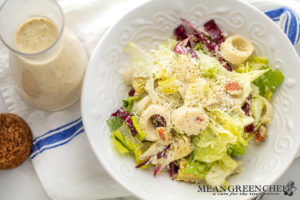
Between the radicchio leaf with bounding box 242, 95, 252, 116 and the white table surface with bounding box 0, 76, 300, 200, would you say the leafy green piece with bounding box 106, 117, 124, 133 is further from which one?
the radicchio leaf with bounding box 242, 95, 252, 116

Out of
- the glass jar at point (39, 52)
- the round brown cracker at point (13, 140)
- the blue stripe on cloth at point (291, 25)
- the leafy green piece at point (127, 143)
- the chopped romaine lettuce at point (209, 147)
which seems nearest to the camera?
the glass jar at point (39, 52)

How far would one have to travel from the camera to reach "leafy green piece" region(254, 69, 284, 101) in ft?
7.78

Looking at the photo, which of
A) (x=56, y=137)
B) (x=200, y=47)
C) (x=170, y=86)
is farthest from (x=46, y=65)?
(x=200, y=47)

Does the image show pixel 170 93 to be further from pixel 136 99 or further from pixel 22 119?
pixel 22 119

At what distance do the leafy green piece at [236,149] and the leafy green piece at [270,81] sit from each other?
458 millimetres

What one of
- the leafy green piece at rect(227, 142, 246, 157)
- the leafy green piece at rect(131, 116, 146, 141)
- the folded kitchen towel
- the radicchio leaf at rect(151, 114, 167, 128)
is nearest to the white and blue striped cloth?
the folded kitchen towel

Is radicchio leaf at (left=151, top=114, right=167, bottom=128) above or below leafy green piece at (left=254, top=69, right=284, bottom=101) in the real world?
below

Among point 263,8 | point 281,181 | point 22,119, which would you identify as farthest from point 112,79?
point 281,181

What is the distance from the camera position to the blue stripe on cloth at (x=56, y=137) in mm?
2637

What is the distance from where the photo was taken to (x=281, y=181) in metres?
2.78

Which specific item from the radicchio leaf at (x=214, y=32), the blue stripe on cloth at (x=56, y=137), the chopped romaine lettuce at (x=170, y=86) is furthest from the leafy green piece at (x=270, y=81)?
the blue stripe on cloth at (x=56, y=137)

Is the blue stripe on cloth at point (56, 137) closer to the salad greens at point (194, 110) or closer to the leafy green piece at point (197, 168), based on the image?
the salad greens at point (194, 110)

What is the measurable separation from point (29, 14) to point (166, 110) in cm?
118

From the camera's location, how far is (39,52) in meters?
1.95
